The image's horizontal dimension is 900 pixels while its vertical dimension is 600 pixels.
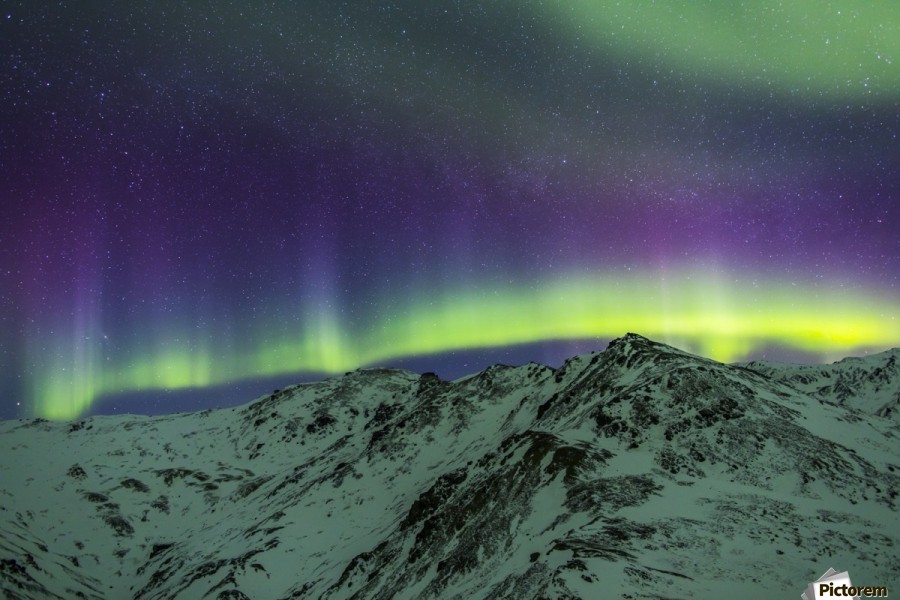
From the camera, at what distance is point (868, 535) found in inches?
2207

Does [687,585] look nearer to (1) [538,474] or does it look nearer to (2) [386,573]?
(1) [538,474]

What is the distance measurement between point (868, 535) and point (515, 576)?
34068 mm

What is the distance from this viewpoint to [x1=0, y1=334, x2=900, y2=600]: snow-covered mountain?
51.5m

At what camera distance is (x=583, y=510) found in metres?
65.3

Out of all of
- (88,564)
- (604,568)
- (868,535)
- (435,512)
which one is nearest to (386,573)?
(435,512)
